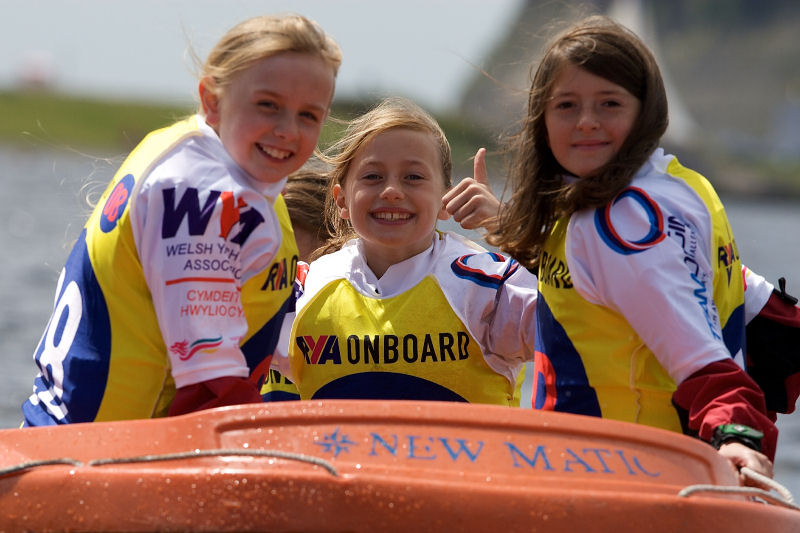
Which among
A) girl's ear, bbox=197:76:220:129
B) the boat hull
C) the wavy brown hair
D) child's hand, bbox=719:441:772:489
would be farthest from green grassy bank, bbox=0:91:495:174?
child's hand, bbox=719:441:772:489

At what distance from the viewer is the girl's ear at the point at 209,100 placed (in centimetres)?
283

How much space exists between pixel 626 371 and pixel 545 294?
31 cm

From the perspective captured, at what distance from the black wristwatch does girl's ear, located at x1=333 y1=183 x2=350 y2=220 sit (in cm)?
146

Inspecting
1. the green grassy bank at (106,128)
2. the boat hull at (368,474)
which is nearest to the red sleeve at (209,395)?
the boat hull at (368,474)

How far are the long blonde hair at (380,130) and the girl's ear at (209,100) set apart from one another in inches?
32.3

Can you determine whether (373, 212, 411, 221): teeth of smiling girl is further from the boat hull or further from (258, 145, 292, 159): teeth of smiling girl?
the boat hull

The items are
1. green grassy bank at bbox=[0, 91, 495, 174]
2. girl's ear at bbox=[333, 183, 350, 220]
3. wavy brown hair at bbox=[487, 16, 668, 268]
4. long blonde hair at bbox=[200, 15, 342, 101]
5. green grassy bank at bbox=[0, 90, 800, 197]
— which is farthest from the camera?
green grassy bank at bbox=[0, 90, 800, 197]

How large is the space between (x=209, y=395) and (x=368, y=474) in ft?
1.61

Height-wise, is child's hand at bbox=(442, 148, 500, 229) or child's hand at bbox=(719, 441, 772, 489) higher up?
child's hand at bbox=(442, 148, 500, 229)

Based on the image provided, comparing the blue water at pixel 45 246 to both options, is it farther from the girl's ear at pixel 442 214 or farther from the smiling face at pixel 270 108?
the girl's ear at pixel 442 214

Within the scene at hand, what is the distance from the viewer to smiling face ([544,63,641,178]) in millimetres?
2977

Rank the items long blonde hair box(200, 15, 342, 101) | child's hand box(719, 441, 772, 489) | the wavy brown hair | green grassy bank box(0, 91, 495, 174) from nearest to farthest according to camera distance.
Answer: child's hand box(719, 441, 772, 489)
long blonde hair box(200, 15, 342, 101)
the wavy brown hair
green grassy bank box(0, 91, 495, 174)

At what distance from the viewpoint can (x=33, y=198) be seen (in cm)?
2327

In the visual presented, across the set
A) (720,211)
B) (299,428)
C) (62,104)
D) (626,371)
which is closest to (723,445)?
(626,371)
